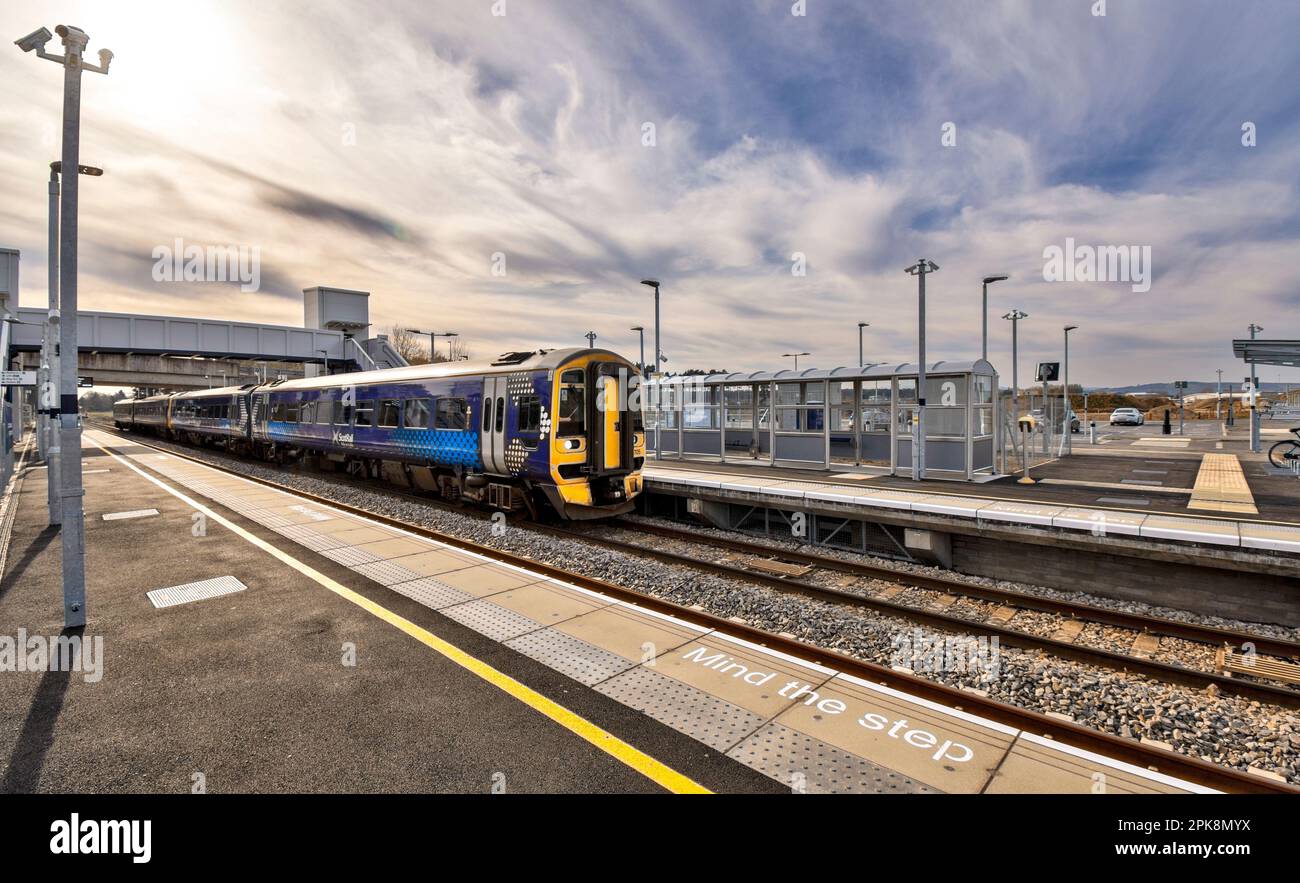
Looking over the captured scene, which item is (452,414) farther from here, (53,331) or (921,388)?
(921,388)

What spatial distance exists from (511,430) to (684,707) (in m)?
8.74

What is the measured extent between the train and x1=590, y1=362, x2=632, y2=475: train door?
0.02 m

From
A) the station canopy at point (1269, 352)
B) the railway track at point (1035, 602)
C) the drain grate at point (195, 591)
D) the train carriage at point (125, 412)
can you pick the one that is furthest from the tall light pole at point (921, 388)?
the train carriage at point (125, 412)

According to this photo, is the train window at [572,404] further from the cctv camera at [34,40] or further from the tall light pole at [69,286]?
the cctv camera at [34,40]

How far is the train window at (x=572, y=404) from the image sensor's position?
12.0 m

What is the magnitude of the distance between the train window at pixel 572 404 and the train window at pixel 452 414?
2853 millimetres

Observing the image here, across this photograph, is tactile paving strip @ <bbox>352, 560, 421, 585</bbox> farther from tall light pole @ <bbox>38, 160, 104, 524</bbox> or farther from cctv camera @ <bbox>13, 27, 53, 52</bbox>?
cctv camera @ <bbox>13, 27, 53, 52</bbox>

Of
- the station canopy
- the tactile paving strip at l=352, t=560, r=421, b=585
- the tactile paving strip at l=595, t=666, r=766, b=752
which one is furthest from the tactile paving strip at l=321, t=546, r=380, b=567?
the station canopy

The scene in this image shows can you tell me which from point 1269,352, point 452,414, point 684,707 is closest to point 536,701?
point 684,707

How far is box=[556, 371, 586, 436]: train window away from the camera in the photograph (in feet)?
39.2

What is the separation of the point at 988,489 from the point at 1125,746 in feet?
35.8

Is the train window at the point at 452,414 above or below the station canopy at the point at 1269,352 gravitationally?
below
